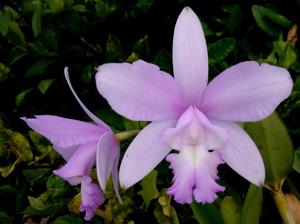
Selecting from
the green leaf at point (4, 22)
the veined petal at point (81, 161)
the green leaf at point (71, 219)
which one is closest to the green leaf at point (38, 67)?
the green leaf at point (4, 22)

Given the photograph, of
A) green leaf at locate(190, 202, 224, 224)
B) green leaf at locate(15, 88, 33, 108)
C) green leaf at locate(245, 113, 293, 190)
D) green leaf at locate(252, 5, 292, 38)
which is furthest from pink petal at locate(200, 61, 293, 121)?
green leaf at locate(15, 88, 33, 108)

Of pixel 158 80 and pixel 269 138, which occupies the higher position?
pixel 158 80

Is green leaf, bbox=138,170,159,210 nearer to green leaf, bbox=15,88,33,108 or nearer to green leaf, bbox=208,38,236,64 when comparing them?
green leaf, bbox=208,38,236,64

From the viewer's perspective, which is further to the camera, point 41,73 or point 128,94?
point 41,73

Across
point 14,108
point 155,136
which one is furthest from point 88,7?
point 155,136

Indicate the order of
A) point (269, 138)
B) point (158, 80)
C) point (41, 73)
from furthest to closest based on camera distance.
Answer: point (41, 73) → point (269, 138) → point (158, 80)

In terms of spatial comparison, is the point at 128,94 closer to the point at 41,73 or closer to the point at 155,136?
the point at 155,136

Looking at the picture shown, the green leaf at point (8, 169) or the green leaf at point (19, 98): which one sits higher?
the green leaf at point (19, 98)

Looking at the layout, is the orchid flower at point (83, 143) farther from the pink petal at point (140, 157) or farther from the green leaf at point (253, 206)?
the green leaf at point (253, 206)

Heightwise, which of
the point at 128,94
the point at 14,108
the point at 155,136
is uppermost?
the point at 128,94
